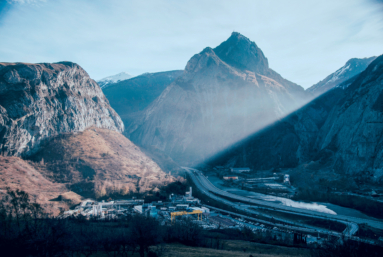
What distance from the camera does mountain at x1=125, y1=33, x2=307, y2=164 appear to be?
477ft

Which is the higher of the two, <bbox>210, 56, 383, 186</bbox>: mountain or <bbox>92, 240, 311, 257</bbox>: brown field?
<bbox>210, 56, 383, 186</bbox>: mountain

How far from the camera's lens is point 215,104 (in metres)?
158

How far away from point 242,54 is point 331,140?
304 feet

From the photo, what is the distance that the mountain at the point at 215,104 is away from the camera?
5728 inches

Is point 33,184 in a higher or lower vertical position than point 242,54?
lower

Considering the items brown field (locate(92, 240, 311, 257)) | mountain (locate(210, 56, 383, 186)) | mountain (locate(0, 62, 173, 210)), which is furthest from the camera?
mountain (locate(210, 56, 383, 186))

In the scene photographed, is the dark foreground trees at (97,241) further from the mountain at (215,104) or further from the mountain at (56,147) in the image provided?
the mountain at (215,104)

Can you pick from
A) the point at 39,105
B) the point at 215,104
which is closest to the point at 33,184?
the point at 39,105

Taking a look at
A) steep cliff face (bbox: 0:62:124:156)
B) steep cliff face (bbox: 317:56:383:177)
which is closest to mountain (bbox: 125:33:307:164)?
steep cliff face (bbox: 317:56:383:177)

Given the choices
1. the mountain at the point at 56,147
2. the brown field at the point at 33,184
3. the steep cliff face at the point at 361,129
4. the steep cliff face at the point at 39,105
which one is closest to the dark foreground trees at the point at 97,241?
the brown field at the point at 33,184

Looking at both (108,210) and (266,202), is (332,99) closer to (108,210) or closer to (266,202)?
(266,202)

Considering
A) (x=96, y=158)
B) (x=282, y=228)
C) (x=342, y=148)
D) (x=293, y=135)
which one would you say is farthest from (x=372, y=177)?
(x=96, y=158)

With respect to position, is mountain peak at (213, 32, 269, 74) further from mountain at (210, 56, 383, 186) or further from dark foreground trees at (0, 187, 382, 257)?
dark foreground trees at (0, 187, 382, 257)

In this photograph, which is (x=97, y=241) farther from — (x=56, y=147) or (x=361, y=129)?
(x=361, y=129)
